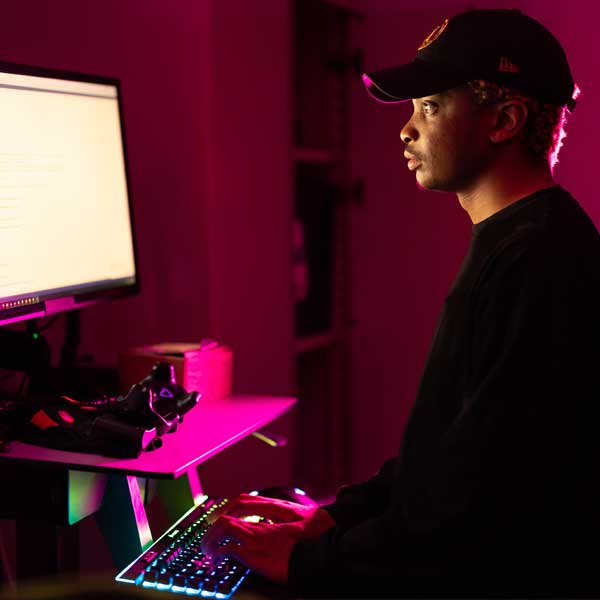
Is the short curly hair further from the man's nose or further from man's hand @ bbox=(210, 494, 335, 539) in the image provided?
man's hand @ bbox=(210, 494, 335, 539)

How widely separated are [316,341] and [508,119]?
5.16 ft

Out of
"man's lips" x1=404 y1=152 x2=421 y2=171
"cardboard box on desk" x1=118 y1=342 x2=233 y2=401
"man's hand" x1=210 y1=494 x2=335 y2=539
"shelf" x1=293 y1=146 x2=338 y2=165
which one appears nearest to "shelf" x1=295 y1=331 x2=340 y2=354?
"shelf" x1=293 y1=146 x2=338 y2=165

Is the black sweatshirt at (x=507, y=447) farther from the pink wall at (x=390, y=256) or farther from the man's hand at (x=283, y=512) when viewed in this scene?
the pink wall at (x=390, y=256)

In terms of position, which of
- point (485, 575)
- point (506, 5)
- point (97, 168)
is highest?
point (506, 5)

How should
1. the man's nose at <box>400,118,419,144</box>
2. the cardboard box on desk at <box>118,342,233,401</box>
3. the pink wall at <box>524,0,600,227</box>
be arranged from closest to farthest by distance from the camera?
1. the man's nose at <box>400,118,419,144</box>
2. the cardboard box on desk at <box>118,342,233,401</box>
3. the pink wall at <box>524,0,600,227</box>

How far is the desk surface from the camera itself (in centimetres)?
106

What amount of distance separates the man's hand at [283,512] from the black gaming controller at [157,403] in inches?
6.3

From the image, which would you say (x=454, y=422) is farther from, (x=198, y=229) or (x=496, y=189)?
(x=198, y=229)

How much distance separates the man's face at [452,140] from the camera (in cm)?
98

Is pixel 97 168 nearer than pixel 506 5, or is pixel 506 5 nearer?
pixel 97 168

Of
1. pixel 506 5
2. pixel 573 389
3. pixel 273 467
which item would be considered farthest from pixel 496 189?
pixel 506 5

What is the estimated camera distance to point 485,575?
32.9 inches

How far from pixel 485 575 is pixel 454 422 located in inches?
6.4

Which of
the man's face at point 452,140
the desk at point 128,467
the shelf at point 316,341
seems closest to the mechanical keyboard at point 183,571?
the desk at point 128,467
